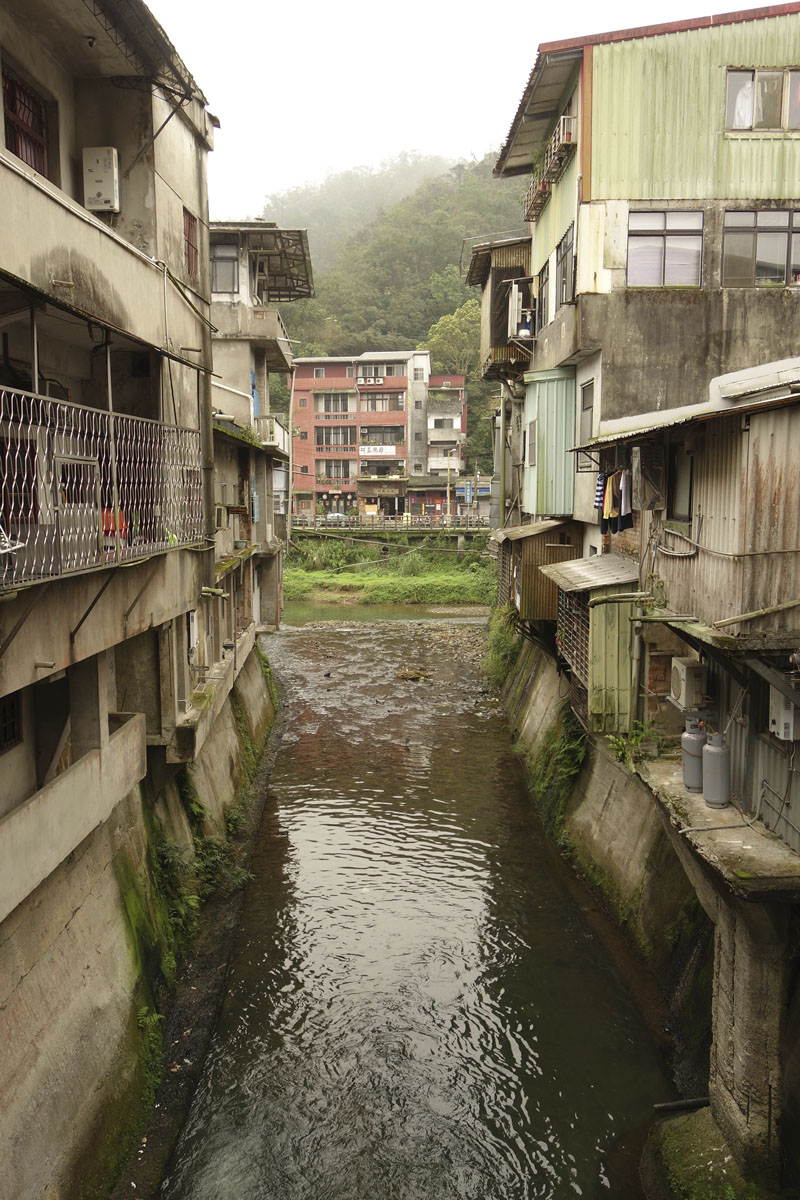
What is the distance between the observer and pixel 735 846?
930 cm

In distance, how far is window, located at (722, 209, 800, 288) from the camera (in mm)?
16750

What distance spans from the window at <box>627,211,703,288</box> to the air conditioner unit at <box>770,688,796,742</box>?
10.7 meters

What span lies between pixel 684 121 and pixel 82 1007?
1785 cm

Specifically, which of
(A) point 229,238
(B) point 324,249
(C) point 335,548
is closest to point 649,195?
(A) point 229,238

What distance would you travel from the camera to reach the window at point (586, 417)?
1822cm

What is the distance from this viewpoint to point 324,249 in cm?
11256

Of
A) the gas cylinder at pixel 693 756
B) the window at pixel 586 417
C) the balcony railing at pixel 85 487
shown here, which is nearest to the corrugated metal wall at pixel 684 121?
the window at pixel 586 417

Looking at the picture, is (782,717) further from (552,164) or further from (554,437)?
(552,164)

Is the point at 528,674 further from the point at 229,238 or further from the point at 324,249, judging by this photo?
the point at 324,249

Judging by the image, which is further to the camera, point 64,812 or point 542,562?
point 542,562

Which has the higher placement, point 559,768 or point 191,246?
point 191,246

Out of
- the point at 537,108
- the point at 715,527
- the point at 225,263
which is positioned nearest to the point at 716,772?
the point at 715,527

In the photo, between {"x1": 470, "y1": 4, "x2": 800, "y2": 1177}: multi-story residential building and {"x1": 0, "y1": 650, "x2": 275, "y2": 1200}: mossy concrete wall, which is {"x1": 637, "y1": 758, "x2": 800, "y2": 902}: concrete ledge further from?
{"x1": 0, "y1": 650, "x2": 275, "y2": 1200}: mossy concrete wall

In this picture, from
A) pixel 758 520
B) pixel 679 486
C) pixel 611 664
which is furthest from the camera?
pixel 611 664
